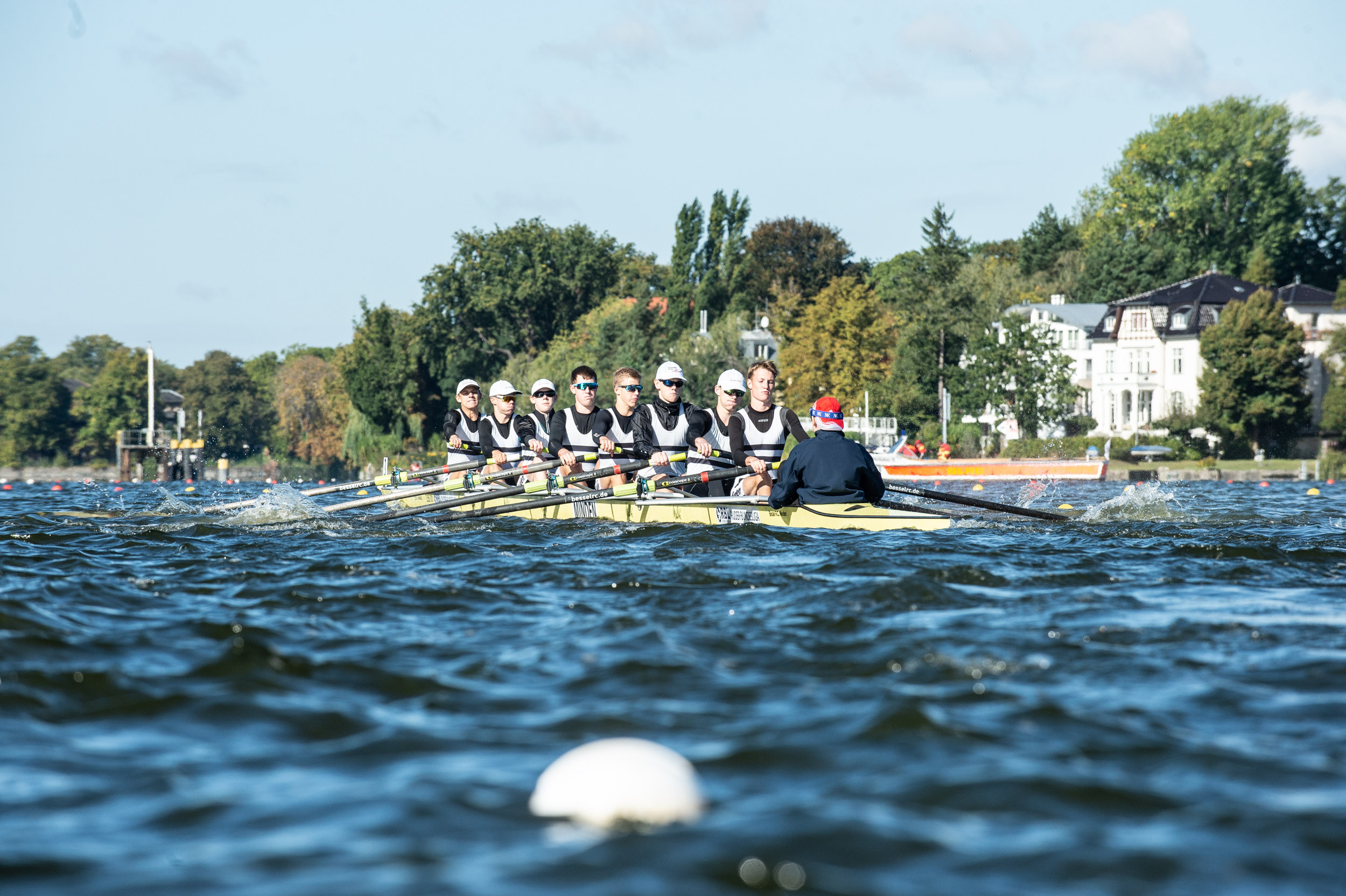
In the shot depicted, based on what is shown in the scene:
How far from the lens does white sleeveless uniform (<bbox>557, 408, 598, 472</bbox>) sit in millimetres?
14812

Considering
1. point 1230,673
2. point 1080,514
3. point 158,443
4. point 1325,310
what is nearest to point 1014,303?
point 1325,310

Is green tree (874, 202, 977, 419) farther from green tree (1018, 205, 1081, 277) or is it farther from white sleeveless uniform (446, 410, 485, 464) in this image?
white sleeveless uniform (446, 410, 485, 464)

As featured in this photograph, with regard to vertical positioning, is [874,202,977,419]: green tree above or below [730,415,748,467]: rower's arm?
above

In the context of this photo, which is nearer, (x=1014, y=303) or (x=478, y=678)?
(x=478, y=678)

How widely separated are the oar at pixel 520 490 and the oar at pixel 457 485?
166 millimetres

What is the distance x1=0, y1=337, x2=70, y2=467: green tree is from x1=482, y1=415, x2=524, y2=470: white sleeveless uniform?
255 ft

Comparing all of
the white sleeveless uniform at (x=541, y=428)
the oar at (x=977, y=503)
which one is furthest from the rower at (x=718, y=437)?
the white sleeveless uniform at (x=541, y=428)

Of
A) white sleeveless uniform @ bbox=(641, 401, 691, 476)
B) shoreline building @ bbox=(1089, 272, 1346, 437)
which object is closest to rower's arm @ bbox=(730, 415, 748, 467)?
white sleeveless uniform @ bbox=(641, 401, 691, 476)

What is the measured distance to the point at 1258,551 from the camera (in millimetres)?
10227

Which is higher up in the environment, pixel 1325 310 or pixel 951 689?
pixel 1325 310

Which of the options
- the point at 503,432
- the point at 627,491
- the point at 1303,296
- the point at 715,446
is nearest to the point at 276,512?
the point at 503,432

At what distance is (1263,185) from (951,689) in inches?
3274

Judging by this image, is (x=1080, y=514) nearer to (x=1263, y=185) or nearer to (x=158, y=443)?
(x=158, y=443)

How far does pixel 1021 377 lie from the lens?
53.8 meters
